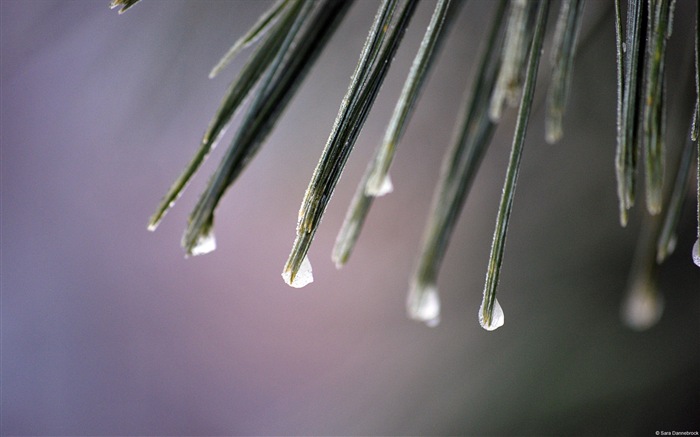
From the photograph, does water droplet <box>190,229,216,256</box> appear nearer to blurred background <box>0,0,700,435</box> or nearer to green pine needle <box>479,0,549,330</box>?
green pine needle <box>479,0,549,330</box>

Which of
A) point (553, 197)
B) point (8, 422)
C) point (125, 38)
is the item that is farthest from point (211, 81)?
point (8, 422)

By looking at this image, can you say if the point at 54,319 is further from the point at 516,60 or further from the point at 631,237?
the point at 516,60

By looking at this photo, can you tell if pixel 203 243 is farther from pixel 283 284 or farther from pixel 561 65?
pixel 283 284

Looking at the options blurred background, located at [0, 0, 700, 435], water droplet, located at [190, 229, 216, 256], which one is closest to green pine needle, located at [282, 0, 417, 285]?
water droplet, located at [190, 229, 216, 256]

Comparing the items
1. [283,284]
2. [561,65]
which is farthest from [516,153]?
[283,284]

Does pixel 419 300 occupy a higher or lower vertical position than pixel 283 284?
higher

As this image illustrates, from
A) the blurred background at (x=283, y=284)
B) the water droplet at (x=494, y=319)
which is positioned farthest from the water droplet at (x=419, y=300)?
the blurred background at (x=283, y=284)

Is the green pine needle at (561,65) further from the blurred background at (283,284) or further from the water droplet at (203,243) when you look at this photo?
the blurred background at (283,284)

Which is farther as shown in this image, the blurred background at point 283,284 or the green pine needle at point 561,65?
the blurred background at point 283,284
